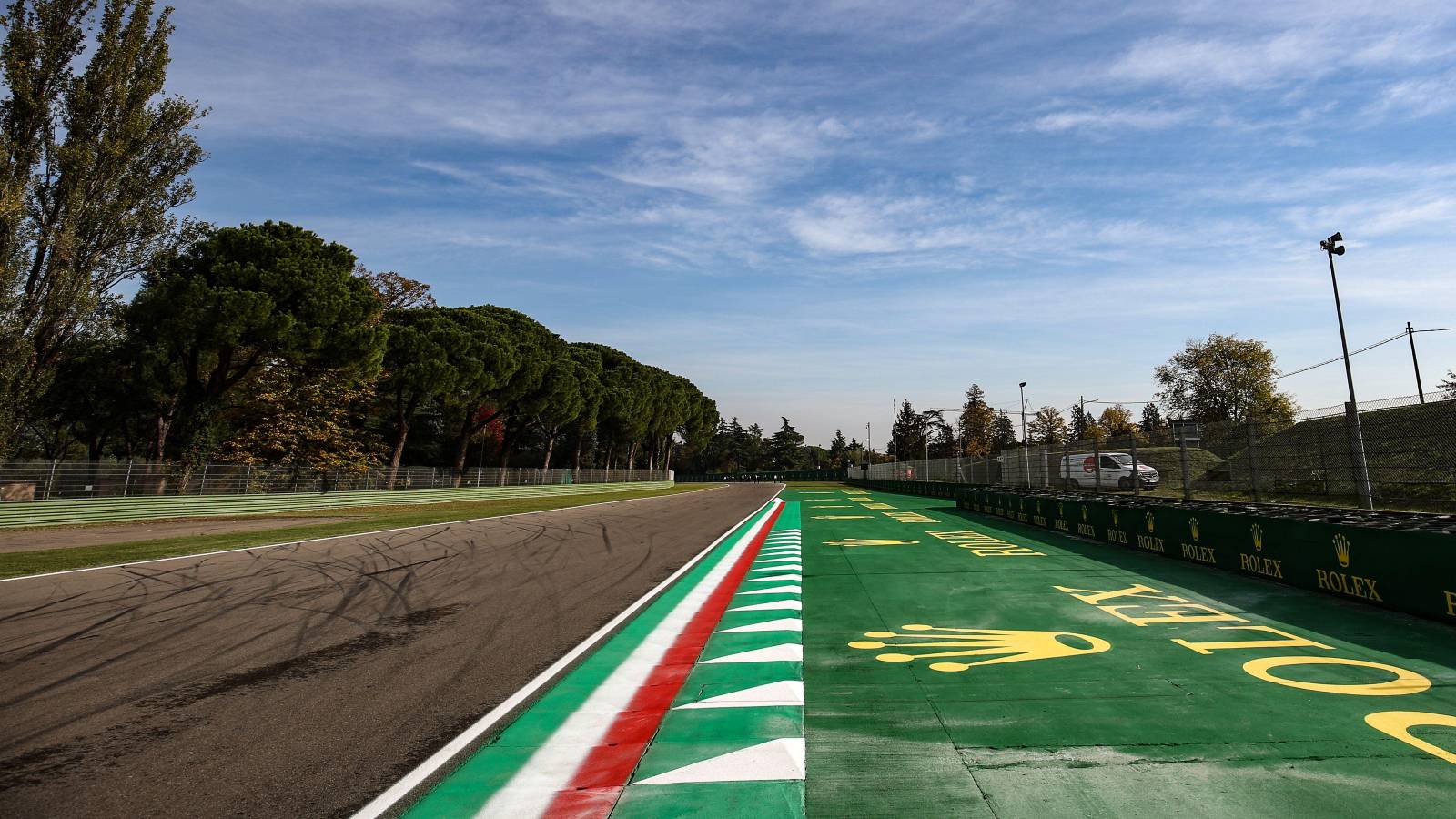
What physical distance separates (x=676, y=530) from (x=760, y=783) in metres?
15.6

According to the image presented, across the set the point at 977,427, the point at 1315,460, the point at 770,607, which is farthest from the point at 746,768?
the point at 977,427

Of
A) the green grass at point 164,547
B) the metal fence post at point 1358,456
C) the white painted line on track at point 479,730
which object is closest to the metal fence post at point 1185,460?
the metal fence post at point 1358,456

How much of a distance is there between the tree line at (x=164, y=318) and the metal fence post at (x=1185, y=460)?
30490mm

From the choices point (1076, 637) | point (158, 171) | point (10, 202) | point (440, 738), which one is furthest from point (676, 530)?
point (158, 171)

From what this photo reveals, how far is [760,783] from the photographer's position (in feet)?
11.2

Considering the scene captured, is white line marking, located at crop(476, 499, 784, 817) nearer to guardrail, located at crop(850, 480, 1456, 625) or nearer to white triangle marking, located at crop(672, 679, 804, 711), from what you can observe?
white triangle marking, located at crop(672, 679, 804, 711)

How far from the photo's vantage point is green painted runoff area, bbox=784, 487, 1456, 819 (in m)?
3.26

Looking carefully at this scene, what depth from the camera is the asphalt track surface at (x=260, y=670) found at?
3484mm

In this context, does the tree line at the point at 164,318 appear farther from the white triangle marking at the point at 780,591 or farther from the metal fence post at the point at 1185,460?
the metal fence post at the point at 1185,460

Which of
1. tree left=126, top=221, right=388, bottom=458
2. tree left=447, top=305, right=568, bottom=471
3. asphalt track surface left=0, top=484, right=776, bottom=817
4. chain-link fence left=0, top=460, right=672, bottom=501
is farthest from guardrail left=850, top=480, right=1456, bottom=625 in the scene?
tree left=447, top=305, right=568, bottom=471

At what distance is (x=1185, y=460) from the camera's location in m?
13.9

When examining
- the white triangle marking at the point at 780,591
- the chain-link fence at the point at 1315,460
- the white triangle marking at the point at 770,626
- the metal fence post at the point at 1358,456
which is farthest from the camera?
the metal fence post at the point at 1358,456

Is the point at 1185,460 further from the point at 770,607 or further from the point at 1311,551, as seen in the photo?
the point at 770,607

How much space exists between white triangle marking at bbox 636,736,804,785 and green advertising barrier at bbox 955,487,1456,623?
7165mm
